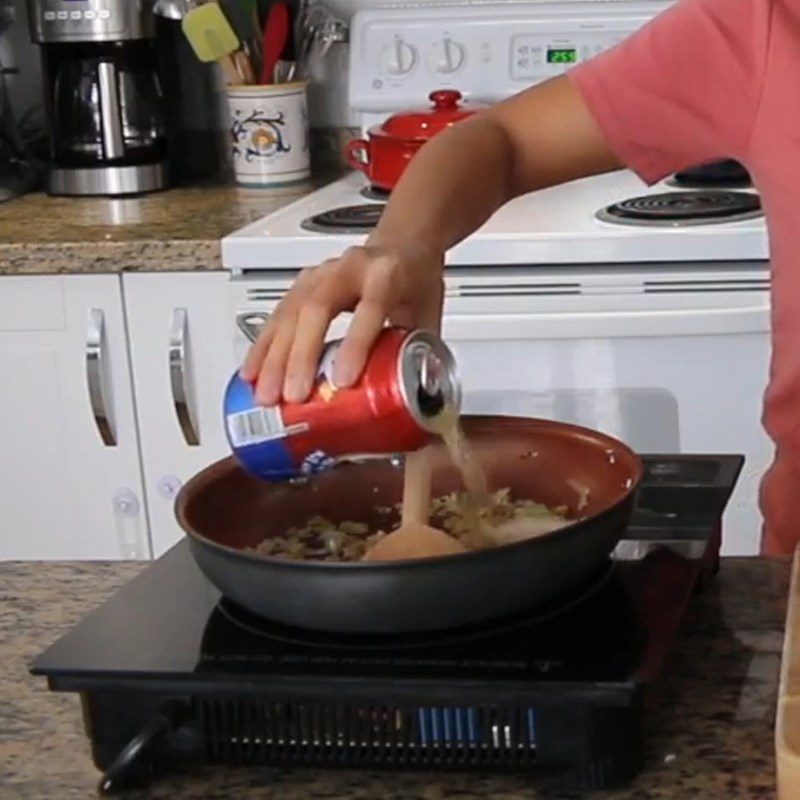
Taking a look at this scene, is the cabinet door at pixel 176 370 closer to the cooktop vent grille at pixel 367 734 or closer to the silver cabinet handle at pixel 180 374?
the silver cabinet handle at pixel 180 374

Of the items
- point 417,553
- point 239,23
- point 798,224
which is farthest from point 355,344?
point 239,23

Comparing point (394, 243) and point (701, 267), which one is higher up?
point (394, 243)

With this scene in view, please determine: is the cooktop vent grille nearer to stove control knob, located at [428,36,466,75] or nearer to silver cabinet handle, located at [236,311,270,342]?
silver cabinet handle, located at [236,311,270,342]

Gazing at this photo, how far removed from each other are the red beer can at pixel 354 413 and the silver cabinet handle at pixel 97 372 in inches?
51.1

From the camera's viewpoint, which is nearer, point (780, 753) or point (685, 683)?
point (780, 753)

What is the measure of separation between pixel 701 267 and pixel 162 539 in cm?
85

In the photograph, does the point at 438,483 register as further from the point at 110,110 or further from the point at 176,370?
the point at 110,110

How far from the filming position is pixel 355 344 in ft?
2.61

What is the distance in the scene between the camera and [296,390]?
806mm

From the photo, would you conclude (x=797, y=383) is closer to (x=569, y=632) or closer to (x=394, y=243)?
(x=394, y=243)

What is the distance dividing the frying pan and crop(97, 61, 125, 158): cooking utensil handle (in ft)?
5.08

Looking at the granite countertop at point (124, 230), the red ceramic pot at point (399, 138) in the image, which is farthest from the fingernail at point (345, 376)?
the red ceramic pot at point (399, 138)

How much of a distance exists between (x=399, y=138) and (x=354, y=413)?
4.94ft

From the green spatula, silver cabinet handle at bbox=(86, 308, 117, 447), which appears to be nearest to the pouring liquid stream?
silver cabinet handle at bbox=(86, 308, 117, 447)
